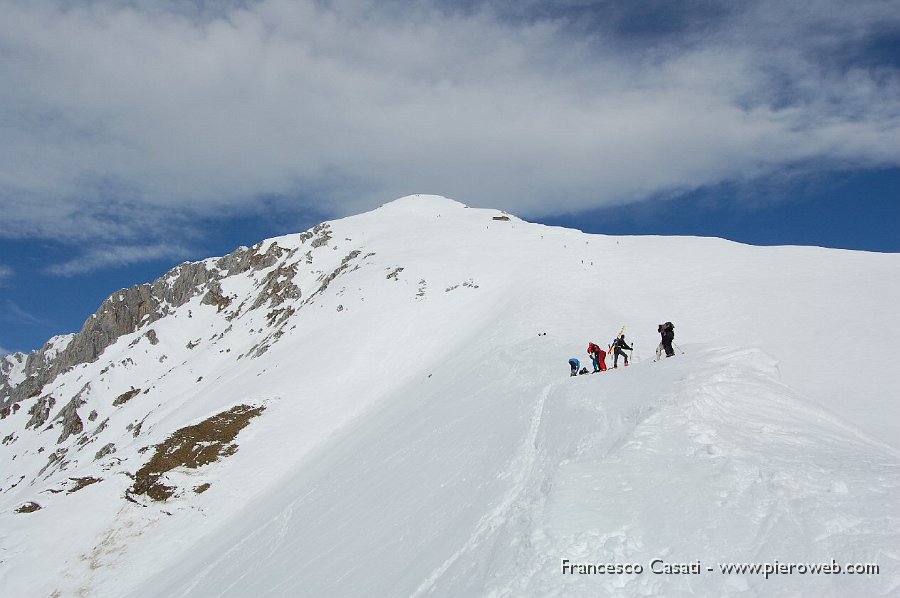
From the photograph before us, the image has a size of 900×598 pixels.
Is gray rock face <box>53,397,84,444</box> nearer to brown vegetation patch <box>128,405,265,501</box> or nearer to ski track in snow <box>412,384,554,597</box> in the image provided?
brown vegetation patch <box>128,405,265,501</box>

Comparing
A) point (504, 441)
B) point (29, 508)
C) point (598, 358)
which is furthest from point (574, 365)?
point (29, 508)

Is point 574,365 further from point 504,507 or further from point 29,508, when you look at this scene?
point 29,508

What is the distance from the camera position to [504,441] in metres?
15.0

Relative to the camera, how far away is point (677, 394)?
12109 millimetres

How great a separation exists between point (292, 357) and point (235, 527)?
1882 cm

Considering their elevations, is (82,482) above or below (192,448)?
below

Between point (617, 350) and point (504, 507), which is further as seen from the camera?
point (617, 350)

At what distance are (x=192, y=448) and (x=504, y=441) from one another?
23.9 metres

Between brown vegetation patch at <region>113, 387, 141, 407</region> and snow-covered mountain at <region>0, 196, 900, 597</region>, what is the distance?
1890 mm

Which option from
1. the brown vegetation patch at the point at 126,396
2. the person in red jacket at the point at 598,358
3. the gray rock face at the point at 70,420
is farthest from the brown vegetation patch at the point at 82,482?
the gray rock face at the point at 70,420

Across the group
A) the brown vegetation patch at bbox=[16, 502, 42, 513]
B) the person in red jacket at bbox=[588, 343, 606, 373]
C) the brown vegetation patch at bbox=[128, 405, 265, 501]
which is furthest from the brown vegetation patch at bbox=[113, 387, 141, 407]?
the person in red jacket at bbox=[588, 343, 606, 373]

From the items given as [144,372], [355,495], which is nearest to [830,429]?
[355,495]

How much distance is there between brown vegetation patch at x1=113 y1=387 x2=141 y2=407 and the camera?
2537 inches

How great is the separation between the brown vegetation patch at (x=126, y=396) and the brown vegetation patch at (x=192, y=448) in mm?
37172
